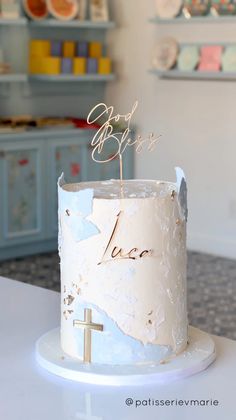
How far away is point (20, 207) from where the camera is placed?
5.79 m

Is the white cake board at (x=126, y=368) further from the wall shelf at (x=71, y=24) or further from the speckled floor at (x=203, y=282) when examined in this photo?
the wall shelf at (x=71, y=24)

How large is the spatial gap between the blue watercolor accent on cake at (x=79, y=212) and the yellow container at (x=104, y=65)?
4.89 metres

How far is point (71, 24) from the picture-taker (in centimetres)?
607

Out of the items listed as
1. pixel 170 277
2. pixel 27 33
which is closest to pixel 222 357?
pixel 170 277

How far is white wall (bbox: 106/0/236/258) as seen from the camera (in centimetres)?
579

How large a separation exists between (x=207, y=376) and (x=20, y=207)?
14.5ft

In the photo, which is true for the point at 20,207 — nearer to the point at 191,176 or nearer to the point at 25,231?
the point at 25,231

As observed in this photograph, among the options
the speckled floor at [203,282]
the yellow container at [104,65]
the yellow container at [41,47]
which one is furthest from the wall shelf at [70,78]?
the speckled floor at [203,282]

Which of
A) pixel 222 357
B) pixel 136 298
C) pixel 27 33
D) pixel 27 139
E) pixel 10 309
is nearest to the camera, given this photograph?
pixel 136 298

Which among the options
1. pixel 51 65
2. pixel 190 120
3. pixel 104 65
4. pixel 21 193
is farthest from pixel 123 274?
pixel 104 65

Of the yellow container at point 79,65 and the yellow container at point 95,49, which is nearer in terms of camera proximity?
the yellow container at point 79,65

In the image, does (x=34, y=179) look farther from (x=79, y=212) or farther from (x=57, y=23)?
(x=79, y=212)

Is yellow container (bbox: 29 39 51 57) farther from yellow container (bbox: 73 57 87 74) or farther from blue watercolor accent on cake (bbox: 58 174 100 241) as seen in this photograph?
→ blue watercolor accent on cake (bbox: 58 174 100 241)

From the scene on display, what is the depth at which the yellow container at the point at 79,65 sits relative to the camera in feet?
20.2
